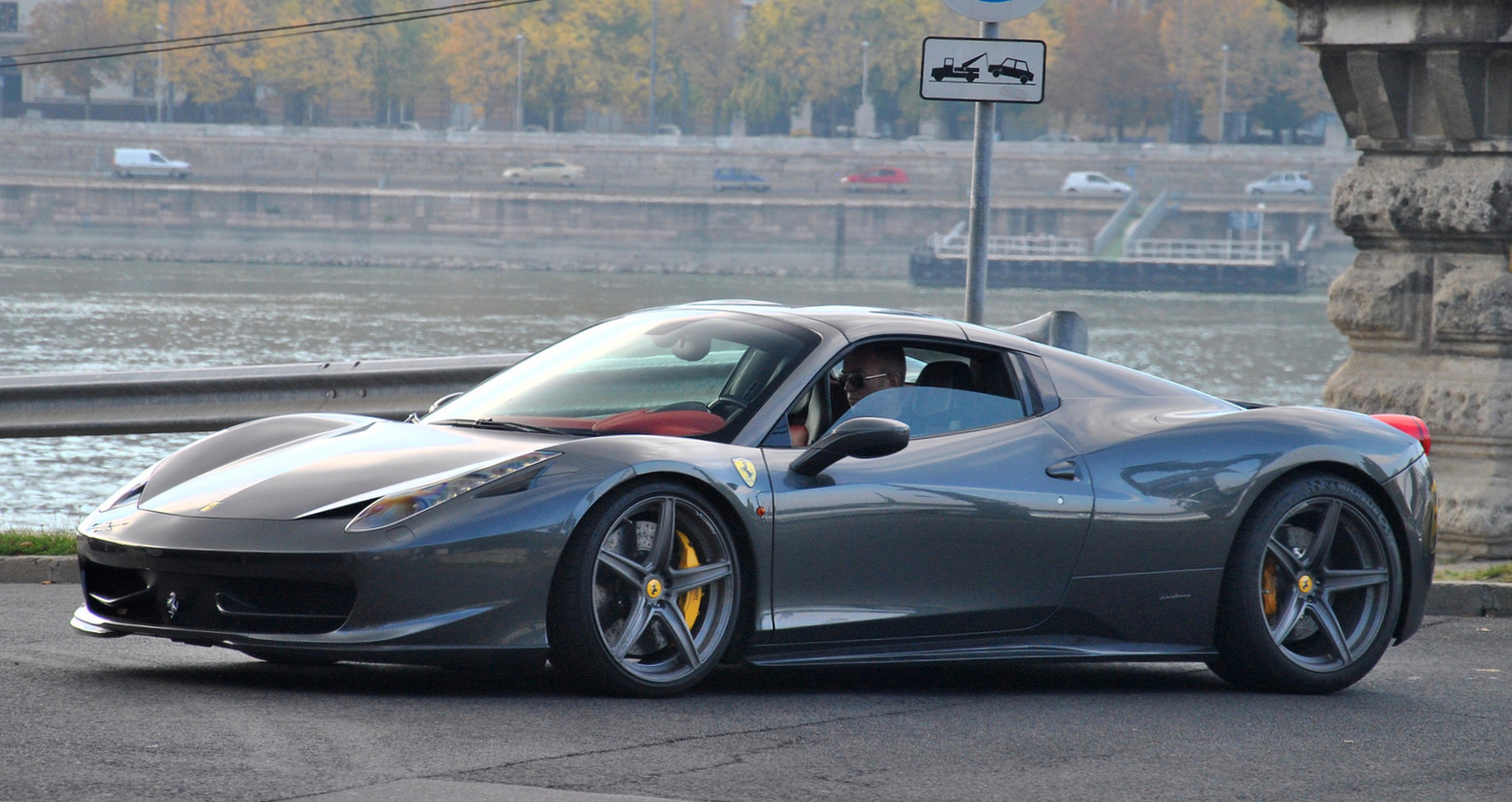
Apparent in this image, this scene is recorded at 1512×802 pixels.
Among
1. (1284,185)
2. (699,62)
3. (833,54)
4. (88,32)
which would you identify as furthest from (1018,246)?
(88,32)

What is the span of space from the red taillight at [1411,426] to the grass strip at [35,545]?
459cm

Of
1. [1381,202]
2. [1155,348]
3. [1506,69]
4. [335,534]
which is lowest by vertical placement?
[1155,348]

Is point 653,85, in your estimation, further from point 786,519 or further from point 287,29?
point 786,519

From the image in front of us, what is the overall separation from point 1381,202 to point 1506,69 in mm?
780

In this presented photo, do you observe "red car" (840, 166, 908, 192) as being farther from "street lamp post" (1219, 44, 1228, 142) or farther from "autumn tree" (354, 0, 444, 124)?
"autumn tree" (354, 0, 444, 124)

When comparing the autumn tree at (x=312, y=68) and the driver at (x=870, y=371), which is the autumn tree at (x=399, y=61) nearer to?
the autumn tree at (x=312, y=68)

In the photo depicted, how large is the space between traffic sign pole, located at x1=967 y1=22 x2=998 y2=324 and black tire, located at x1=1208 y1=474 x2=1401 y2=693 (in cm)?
212

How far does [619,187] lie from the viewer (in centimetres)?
8919

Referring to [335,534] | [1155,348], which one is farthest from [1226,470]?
[1155,348]

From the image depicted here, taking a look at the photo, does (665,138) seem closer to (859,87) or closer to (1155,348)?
(859,87)

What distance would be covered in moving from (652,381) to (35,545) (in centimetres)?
308

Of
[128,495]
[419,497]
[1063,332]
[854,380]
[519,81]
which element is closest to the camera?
[419,497]

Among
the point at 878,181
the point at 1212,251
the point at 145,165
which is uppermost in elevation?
the point at 878,181

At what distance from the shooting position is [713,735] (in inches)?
169
